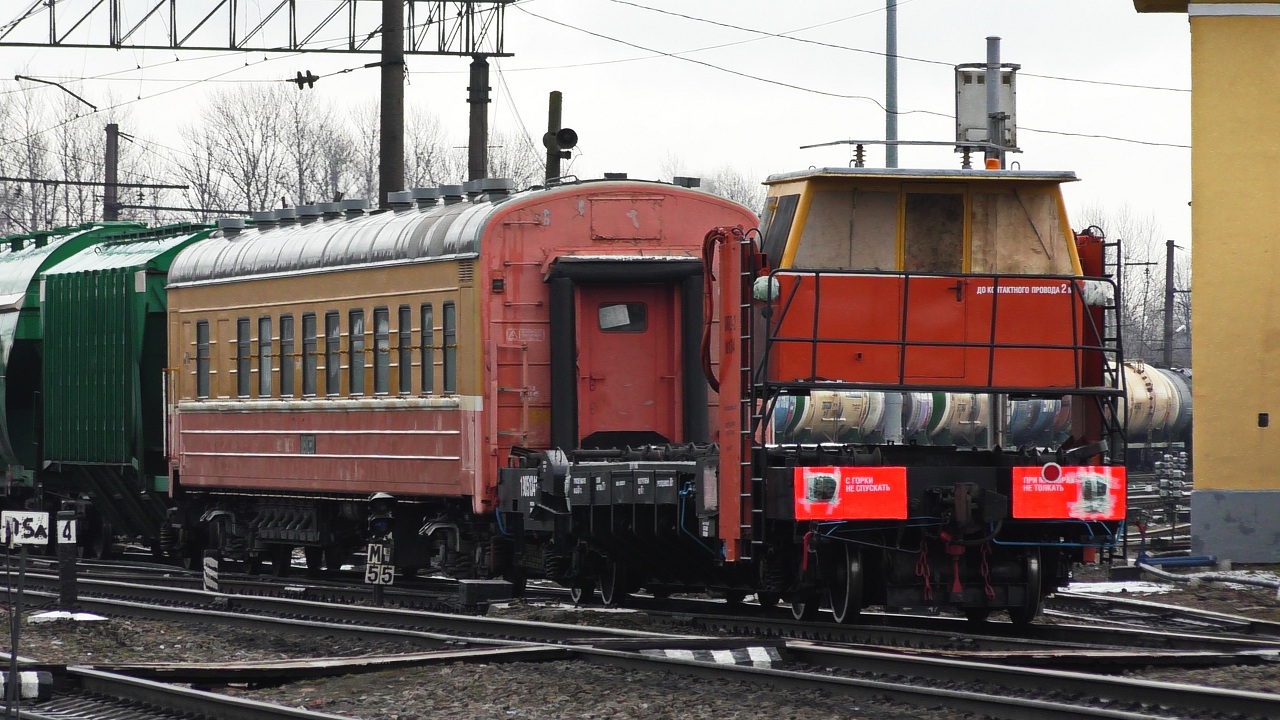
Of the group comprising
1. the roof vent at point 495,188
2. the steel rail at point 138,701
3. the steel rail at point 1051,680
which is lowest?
the steel rail at point 138,701

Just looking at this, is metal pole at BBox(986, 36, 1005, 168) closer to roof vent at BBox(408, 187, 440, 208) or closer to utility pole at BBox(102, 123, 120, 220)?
roof vent at BBox(408, 187, 440, 208)

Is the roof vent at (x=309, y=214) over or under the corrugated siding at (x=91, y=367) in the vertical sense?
over

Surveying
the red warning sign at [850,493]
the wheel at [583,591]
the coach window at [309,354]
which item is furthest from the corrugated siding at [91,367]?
the red warning sign at [850,493]

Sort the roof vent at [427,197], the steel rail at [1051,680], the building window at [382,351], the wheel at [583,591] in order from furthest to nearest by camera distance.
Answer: the roof vent at [427,197], the building window at [382,351], the wheel at [583,591], the steel rail at [1051,680]

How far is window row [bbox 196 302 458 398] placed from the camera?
1642cm

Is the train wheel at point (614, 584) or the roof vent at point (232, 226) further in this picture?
the roof vent at point (232, 226)

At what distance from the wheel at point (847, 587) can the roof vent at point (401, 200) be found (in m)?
6.89

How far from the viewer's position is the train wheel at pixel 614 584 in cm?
1552

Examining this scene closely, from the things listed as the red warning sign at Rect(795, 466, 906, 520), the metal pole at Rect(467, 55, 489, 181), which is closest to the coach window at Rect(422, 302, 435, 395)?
the red warning sign at Rect(795, 466, 906, 520)

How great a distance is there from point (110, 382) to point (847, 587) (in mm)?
12614

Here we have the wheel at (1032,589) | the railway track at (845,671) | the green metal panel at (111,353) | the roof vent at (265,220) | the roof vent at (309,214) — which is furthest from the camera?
the green metal panel at (111,353)

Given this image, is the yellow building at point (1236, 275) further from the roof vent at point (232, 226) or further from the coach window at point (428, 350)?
the roof vent at point (232, 226)

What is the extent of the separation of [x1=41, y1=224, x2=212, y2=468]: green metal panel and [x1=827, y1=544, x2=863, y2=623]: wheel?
453 inches

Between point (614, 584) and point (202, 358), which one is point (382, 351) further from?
point (202, 358)
